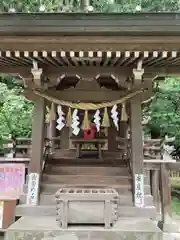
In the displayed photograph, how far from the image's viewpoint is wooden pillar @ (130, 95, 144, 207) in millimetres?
6277

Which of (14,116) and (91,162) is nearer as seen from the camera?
(91,162)

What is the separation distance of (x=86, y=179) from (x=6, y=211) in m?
1.67

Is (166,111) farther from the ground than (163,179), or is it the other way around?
(166,111)

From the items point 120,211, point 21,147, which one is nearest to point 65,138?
point 21,147

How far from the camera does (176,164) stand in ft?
27.2

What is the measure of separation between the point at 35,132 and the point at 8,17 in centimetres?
221

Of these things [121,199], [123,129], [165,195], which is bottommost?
[165,195]

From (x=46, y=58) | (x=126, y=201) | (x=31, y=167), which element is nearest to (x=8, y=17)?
(x=46, y=58)

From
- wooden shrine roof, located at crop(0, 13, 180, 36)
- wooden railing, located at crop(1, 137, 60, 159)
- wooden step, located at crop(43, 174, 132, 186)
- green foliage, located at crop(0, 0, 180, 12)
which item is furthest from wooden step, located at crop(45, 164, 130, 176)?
green foliage, located at crop(0, 0, 180, 12)

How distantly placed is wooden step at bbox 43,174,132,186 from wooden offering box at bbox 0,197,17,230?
2.56 ft

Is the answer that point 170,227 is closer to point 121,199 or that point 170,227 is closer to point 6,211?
point 121,199

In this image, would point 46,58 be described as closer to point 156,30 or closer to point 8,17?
point 8,17

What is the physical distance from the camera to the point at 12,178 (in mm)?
7125

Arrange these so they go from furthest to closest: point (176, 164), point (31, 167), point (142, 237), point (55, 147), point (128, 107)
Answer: point (55, 147), point (176, 164), point (128, 107), point (31, 167), point (142, 237)
